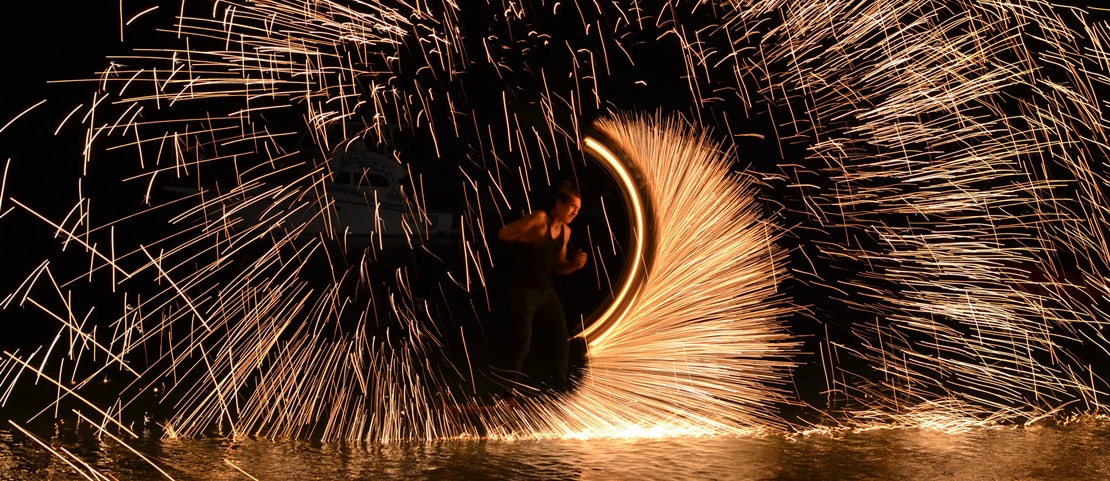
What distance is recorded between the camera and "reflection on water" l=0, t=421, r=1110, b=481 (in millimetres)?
6578

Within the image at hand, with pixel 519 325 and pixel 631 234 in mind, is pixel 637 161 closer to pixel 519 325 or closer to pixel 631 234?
pixel 631 234

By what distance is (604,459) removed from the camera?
7.11m

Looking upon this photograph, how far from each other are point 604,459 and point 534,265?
1.61 m

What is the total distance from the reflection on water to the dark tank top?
1.08 m

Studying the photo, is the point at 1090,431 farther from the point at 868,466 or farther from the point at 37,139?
the point at 37,139

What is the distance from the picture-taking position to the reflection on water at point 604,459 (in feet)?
21.6

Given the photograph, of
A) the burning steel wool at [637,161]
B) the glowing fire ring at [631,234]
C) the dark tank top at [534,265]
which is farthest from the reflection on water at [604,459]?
the dark tank top at [534,265]

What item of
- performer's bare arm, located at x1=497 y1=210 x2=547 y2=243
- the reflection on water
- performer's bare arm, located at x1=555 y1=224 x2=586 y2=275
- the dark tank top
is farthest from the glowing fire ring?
the reflection on water

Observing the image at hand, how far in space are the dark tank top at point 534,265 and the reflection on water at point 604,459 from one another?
1.08 m

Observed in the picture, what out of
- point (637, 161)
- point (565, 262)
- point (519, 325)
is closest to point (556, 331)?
point (519, 325)

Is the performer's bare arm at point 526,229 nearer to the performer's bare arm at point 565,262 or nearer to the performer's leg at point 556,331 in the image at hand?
the performer's bare arm at point 565,262

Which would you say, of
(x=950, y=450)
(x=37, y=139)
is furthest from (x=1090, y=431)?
(x=37, y=139)

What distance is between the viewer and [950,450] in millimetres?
7535

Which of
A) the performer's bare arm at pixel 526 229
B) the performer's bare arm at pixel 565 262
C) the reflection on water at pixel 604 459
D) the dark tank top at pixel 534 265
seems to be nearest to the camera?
the reflection on water at pixel 604 459
